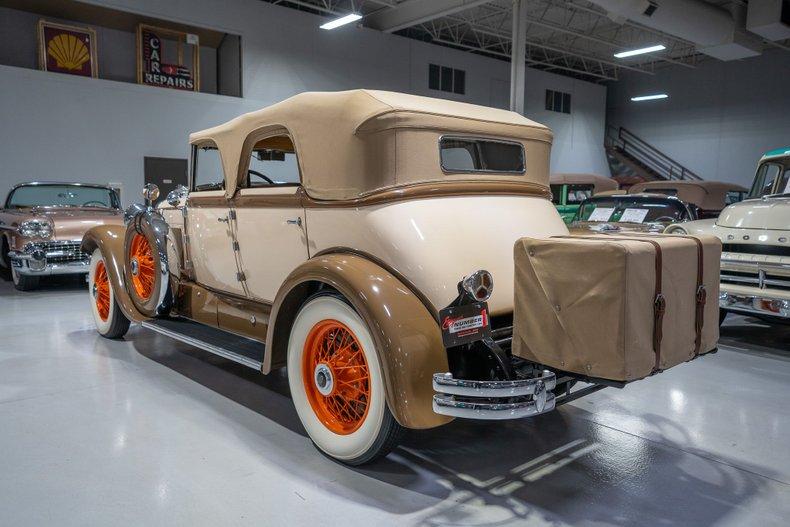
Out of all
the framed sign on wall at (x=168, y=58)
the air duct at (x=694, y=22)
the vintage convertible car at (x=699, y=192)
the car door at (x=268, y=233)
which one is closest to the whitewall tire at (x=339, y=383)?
the car door at (x=268, y=233)

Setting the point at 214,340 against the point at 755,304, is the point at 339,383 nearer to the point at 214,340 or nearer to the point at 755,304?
the point at 214,340

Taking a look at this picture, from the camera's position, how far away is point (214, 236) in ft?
12.9

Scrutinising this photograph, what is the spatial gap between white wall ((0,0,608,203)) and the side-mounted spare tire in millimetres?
8387

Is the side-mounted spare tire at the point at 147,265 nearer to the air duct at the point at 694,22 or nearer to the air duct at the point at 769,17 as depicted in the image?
the air duct at the point at 694,22

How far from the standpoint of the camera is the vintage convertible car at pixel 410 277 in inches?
89.4

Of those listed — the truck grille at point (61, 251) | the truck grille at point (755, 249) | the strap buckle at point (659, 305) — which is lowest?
the truck grille at point (61, 251)

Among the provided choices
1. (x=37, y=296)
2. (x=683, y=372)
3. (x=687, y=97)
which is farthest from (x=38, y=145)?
(x=687, y=97)

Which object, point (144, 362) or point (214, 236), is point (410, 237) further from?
point (144, 362)

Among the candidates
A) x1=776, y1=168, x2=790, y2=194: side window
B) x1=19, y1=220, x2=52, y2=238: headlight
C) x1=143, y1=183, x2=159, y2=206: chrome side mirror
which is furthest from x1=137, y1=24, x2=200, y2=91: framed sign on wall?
x1=776, y1=168, x2=790, y2=194: side window

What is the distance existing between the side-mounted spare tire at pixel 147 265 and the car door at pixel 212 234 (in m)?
0.22

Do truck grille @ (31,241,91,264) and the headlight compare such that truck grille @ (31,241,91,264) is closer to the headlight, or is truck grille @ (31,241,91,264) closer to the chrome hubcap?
the headlight

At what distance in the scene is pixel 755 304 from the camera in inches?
188

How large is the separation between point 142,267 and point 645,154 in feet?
73.3

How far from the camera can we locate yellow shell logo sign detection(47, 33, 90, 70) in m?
11.8
